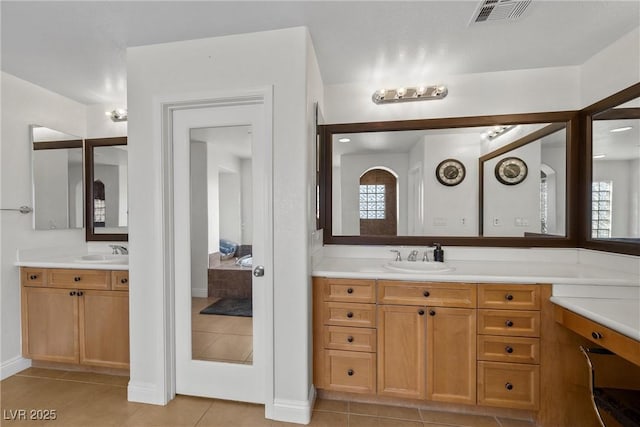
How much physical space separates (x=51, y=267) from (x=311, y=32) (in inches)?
107

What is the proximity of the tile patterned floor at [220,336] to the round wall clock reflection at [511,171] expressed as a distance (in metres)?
2.26

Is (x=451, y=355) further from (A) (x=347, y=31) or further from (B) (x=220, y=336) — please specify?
(A) (x=347, y=31)

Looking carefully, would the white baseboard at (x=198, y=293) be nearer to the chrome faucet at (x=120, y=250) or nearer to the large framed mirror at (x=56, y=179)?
the chrome faucet at (x=120, y=250)

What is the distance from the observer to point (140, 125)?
81.1 inches

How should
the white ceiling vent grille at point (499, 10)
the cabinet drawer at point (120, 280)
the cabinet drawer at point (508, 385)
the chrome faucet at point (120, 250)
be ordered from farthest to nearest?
the chrome faucet at point (120, 250) → the cabinet drawer at point (120, 280) → the cabinet drawer at point (508, 385) → the white ceiling vent grille at point (499, 10)

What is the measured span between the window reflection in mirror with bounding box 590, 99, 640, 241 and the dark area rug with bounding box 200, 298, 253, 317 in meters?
2.54

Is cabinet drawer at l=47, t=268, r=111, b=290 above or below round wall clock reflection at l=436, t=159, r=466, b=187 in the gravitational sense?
below

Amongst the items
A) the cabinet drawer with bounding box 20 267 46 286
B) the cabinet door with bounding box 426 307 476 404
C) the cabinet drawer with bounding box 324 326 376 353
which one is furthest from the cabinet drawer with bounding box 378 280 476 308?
the cabinet drawer with bounding box 20 267 46 286

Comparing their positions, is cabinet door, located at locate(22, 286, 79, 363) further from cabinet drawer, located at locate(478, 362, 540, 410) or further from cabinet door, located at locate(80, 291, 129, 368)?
cabinet drawer, located at locate(478, 362, 540, 410)

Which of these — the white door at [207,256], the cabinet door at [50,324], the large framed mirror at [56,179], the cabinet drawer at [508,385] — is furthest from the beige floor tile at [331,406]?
the large framed mirror at [56,179]

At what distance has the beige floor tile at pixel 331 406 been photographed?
1998 mm

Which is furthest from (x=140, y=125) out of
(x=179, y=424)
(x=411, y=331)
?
(x=411, y=331)

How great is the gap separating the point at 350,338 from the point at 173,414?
4.13 ft

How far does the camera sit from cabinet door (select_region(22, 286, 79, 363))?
7.77 feet
